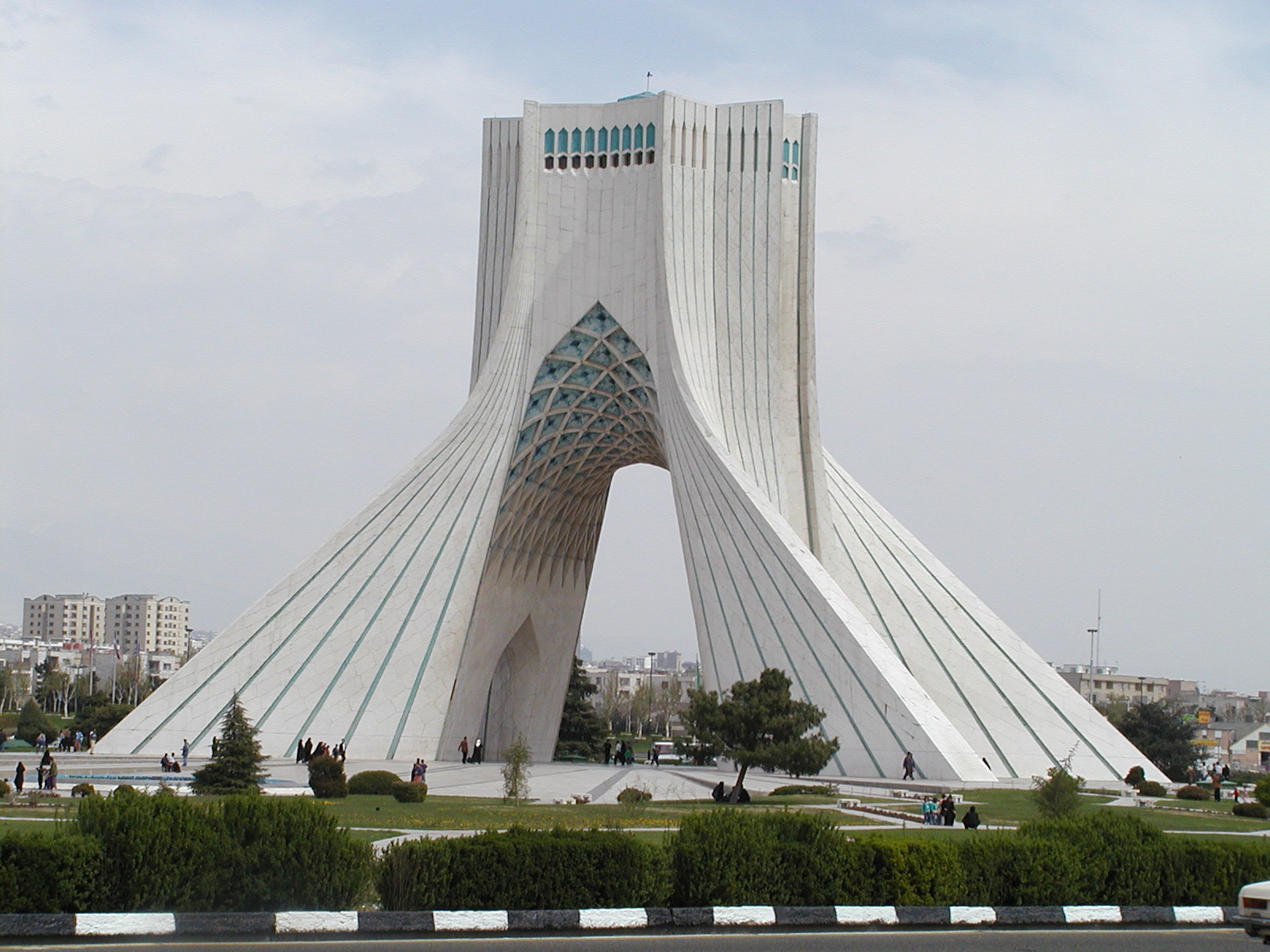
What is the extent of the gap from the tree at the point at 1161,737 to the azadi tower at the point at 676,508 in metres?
9.13

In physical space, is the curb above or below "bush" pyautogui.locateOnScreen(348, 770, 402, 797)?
above

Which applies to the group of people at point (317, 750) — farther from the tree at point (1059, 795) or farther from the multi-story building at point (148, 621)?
the multi-story building at point (148, 621)

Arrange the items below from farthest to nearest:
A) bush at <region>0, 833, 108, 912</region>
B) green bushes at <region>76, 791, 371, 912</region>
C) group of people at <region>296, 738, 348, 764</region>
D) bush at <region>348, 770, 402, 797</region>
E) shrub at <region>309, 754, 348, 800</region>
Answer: group of people at <region>296, 738, 348, 764</region> < bush at <region>348, 770, 402, 797</region> < shrub at <region>309, 754, 348, 800</region> < green bushes at <region>76, 791, 371, 912</region> < bush at <region>0, 833, 108, 912</region>

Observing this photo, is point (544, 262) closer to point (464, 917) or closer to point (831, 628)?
point (831, 628)

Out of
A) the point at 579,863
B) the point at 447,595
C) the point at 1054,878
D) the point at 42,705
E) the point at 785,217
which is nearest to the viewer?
the point at 579,863

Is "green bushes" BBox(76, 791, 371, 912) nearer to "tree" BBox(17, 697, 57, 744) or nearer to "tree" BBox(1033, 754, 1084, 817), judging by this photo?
"tree" BBox(1033, 754, 1084, 817)

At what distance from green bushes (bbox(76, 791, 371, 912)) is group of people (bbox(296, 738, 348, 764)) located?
1321cm

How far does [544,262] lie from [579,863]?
75.4 ft

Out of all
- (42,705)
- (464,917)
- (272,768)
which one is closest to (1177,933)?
(464,917)

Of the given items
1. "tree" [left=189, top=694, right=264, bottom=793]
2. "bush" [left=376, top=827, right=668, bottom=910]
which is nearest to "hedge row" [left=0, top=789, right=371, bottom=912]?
"bush" [left=376, top=827, right=668, bottom=910]

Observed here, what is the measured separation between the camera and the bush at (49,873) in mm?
8359

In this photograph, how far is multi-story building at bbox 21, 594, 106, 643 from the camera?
15262 centimetres

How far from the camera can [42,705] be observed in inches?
2822

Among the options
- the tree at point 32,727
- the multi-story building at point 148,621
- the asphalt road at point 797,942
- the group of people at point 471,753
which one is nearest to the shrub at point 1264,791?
the asphalt road at point 797,942
